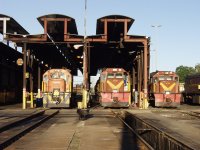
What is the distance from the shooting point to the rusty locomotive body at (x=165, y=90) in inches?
1453

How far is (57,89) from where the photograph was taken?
111 feet

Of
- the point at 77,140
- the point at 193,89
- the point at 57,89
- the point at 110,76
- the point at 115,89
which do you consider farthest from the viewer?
the point at 193,89

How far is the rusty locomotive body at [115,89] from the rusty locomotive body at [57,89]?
10.3 feet

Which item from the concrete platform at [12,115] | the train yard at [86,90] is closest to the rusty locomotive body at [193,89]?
the train yard at [86,90]

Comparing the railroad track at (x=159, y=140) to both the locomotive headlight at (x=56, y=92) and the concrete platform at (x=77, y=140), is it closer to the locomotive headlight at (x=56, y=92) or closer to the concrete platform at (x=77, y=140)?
the concrete platform at (x=77, y=140)

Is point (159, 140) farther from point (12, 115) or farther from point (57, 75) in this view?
point (57, 75)

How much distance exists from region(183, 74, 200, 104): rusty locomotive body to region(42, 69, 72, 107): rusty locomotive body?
18.4m

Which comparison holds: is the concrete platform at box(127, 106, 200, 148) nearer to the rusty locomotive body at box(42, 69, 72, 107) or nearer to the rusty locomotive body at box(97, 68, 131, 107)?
the rusty locomotive body at box(97, 68, 131, 107)

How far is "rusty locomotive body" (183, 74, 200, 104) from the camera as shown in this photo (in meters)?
46.6

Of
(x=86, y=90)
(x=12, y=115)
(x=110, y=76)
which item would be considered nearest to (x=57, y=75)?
(x=86, y=90)

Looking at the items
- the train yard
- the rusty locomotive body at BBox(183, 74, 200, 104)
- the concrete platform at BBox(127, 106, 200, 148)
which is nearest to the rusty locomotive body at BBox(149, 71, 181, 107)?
the train yard

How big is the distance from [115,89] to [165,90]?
212 inches

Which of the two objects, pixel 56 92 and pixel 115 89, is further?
pixel 115 89

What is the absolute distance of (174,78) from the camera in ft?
125
